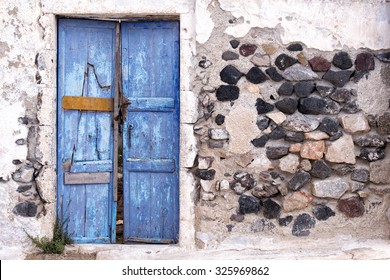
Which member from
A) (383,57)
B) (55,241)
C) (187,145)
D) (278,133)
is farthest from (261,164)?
(55,241)

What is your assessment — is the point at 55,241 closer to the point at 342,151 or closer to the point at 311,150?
the point at 311,150

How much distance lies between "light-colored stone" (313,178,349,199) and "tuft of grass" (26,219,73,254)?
2.04 metres

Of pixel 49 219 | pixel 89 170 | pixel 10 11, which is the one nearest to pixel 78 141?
pixel 89 170

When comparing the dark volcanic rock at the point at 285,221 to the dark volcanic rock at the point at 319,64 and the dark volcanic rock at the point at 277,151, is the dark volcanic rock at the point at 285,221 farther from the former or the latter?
the dark volcanic rock at the point at 319,64

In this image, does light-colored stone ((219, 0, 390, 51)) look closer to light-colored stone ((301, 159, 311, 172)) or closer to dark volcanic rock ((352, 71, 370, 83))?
dark volcanic rock ((352, 71, 370, 83))

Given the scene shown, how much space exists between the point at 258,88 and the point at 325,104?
0.54 meters

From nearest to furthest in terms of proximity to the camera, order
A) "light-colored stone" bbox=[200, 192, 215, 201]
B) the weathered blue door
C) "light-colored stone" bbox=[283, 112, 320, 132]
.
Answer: "light-colored stone" bbox=[283, 112, 320, 132]
"light-colored stone" bbox=[200, 192, 215, 201]
the weathered blue door

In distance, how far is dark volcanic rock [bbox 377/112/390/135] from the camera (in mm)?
5086

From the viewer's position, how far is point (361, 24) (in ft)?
16.7

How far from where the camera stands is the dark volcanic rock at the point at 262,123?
16.8 feet

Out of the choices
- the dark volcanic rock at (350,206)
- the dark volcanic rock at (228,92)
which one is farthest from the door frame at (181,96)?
the dark volcanic rock at (350,206)

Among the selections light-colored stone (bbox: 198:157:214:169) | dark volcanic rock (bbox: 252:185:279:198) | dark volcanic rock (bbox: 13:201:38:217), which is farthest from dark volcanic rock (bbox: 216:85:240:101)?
dark volcanic rock (bbox: 13:201:38:217)

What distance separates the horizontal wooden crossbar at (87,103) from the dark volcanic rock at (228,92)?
91 centimetres

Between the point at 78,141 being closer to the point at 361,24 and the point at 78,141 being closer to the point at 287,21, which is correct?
the point at 287,21
